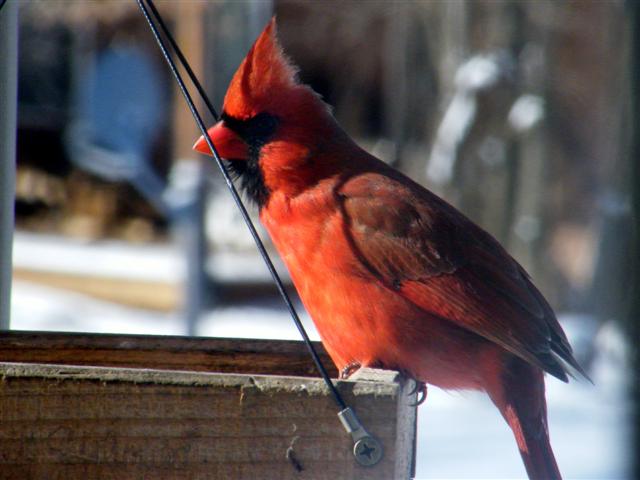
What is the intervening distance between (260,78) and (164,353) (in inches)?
19.1

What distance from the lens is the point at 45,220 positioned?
9453mm

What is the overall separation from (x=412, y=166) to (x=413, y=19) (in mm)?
1242

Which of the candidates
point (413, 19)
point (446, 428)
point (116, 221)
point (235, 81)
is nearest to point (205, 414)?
point (235, 81)

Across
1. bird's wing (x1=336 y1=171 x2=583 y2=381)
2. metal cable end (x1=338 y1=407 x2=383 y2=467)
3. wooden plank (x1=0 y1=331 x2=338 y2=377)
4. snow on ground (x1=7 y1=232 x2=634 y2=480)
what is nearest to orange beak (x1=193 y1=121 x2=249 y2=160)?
bird's wing (x1=336 y1=171 x2=583 y2=381)

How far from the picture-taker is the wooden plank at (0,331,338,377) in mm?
1709

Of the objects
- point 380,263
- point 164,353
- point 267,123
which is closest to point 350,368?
point 380,263

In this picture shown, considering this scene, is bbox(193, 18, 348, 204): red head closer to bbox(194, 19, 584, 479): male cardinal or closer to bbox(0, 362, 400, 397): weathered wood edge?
bbox(194, 19, 584, 479): male cardinal

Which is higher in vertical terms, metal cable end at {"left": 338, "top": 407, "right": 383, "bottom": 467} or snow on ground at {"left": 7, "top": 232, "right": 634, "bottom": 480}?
metal cable end at {"left": 338, "top": 407, "right": 383, "bottom": 467}

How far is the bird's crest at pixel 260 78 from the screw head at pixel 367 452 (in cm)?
73

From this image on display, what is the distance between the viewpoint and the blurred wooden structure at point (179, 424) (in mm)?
1294

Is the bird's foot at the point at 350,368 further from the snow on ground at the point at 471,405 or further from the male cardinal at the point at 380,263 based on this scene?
the snow on ground at the point at 471,405

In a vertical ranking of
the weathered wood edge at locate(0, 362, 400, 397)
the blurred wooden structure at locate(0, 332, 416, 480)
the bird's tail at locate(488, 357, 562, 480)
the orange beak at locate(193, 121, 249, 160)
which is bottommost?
the bird's tail at locate(488, 357, 562, 480)

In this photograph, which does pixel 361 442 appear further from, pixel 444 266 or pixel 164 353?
pixel 444 266

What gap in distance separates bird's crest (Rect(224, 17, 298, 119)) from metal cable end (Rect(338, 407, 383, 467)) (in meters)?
0.69
